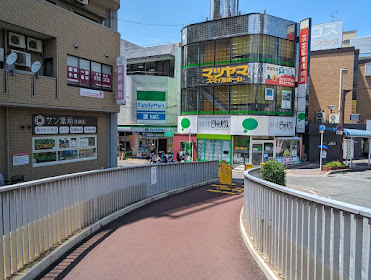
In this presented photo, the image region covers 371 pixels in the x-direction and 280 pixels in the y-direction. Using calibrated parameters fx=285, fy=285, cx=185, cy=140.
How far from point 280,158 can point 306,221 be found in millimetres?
22191

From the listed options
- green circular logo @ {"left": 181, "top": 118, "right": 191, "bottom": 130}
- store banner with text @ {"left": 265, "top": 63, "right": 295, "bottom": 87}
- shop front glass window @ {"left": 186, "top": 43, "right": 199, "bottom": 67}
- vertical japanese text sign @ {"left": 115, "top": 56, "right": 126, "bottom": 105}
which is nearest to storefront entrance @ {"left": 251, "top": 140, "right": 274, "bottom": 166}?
store banner with text @ {"left": 265, "top": 63, "right": 295, "bottom": 87}

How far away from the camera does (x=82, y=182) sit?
645cm

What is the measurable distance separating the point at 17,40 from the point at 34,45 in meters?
0.71

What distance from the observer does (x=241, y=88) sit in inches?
939

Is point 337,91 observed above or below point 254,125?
above

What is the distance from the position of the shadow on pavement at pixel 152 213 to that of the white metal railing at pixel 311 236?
3.42 metres

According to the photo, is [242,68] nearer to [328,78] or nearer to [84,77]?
[84,77]

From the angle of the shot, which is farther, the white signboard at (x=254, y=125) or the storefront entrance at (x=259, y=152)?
the storefront entrance at (x=259, y=152)

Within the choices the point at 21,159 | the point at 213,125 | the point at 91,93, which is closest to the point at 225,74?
the point at 213,125

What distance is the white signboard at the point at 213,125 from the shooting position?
79.9 ft

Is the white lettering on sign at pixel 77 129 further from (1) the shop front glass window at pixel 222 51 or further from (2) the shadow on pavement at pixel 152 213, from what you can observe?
(1) the shop front glass window at pixel 222 51

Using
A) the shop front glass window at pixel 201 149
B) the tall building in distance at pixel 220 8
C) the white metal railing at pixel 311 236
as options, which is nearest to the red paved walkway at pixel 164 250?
the white metal railing at pixel 311 236

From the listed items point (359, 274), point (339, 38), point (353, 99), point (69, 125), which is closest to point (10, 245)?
Result: point (359, 274)

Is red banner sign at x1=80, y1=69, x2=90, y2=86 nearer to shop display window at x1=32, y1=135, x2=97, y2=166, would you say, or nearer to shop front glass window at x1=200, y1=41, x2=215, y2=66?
shop display window at x1=32, y1=135, x2=97, y2=166
